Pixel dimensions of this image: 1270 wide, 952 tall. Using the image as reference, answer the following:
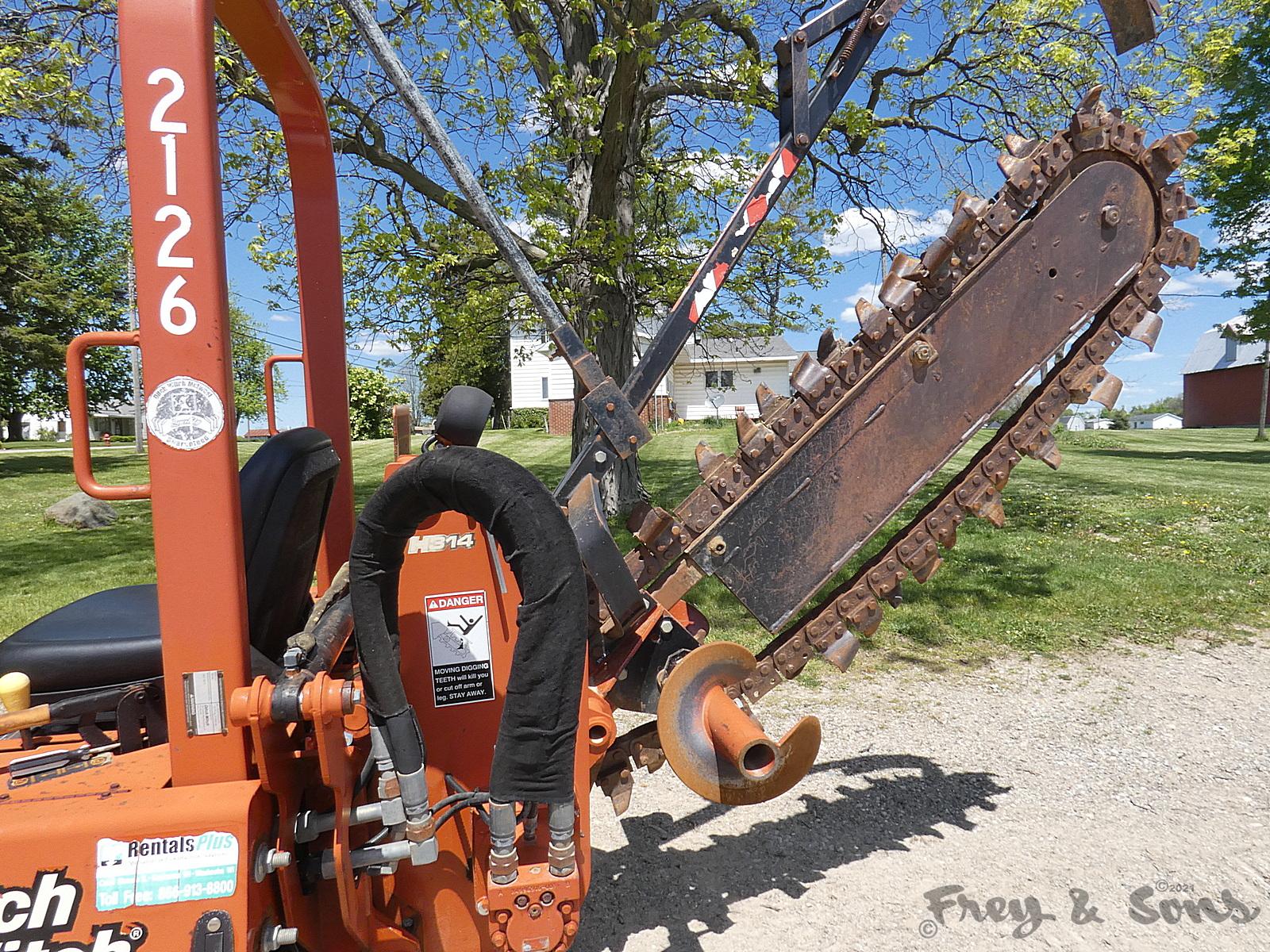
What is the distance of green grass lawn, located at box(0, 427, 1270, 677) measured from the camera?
621cm

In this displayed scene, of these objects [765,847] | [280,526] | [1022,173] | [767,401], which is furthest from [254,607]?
[1022,173]

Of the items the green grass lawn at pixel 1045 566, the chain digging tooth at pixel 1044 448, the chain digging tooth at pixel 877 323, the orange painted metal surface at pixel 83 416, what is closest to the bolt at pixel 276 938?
the orange painted metal surface at pixel 83 416

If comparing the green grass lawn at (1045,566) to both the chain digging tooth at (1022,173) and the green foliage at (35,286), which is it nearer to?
the chain digging tooth at (1022,173)

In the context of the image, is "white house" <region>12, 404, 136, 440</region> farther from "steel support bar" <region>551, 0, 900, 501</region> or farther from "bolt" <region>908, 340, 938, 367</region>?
"bolt" <region>908, 340, 938, 367</region>

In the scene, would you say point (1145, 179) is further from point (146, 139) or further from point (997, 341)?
point (146, 139)

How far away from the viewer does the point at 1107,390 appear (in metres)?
2.44

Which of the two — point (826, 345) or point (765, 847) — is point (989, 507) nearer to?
point (826, 345)

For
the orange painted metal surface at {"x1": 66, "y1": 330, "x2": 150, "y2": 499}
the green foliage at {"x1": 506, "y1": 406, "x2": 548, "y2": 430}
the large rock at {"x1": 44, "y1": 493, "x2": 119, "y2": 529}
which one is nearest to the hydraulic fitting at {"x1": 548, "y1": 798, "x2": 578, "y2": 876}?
the orange painted metal surface at {"x1": 66, "y1": 330, "x2": 150, "y2": 499}

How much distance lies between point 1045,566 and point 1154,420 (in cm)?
5366

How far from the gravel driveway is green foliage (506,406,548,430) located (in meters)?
31.6

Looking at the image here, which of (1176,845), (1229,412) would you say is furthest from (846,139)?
(1229,412)

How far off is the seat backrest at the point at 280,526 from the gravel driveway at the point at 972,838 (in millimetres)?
1613

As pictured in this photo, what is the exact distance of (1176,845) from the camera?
3.17 metres

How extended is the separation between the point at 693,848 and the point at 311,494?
2.26m
